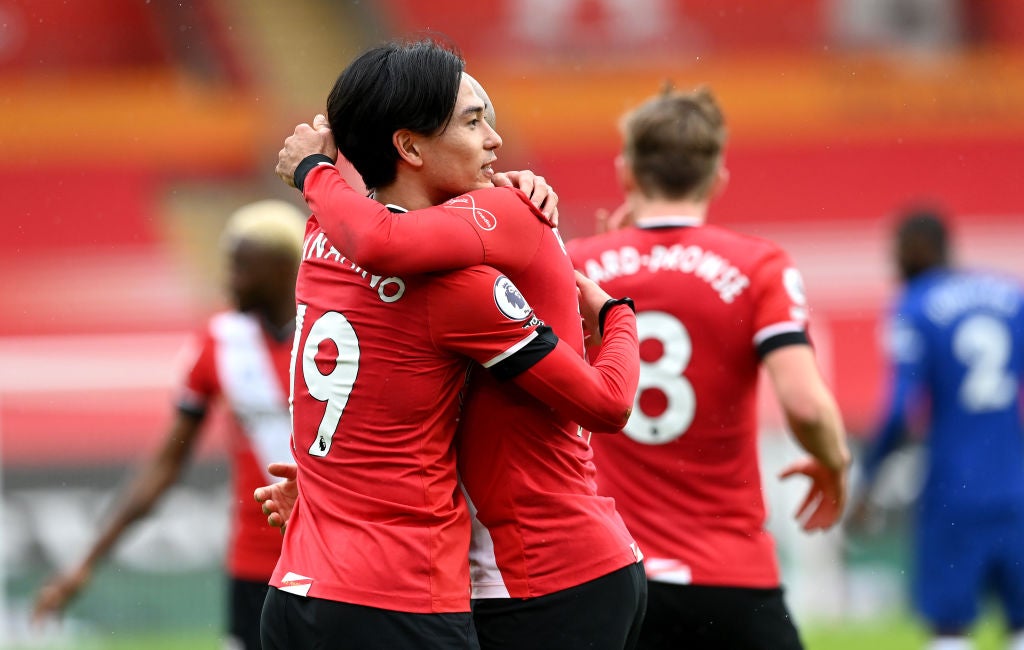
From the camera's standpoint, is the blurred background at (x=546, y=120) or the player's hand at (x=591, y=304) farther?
the blurred background at (x=546, y=120)

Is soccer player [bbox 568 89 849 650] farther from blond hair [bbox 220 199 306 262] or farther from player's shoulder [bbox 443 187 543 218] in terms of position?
blond hair [bbox 220 199 306 262]

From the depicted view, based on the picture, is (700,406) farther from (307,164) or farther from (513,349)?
Answer: (307,164)

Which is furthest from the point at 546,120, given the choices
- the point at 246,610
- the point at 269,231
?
the point at 246,610

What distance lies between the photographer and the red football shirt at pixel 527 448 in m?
2.69

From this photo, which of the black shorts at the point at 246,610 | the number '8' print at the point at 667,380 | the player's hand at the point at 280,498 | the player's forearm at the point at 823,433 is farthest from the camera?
→ the black shorts at the point at 246,610

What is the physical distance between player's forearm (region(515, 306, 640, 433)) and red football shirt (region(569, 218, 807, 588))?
3.19 ft

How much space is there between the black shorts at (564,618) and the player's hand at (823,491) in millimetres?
1106

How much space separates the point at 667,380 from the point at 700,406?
10cm

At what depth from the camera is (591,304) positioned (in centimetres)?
293

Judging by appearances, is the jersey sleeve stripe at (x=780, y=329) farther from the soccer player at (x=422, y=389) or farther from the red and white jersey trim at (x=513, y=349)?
the red and white jersey trim at (x=513, y=349)

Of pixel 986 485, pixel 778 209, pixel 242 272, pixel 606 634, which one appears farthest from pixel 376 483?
pixel 778 209

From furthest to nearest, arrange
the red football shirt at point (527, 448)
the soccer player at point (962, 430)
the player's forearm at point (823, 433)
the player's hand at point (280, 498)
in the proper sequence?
the soccer player at point (962, 430), the player's forearm at point (823, 433), the player's hand at point (280, 498), the red football shirt at point (527, 448)

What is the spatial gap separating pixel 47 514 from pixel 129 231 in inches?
268

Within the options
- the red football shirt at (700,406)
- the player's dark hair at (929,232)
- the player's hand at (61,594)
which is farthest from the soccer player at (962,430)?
the player's hand at (61,594)
